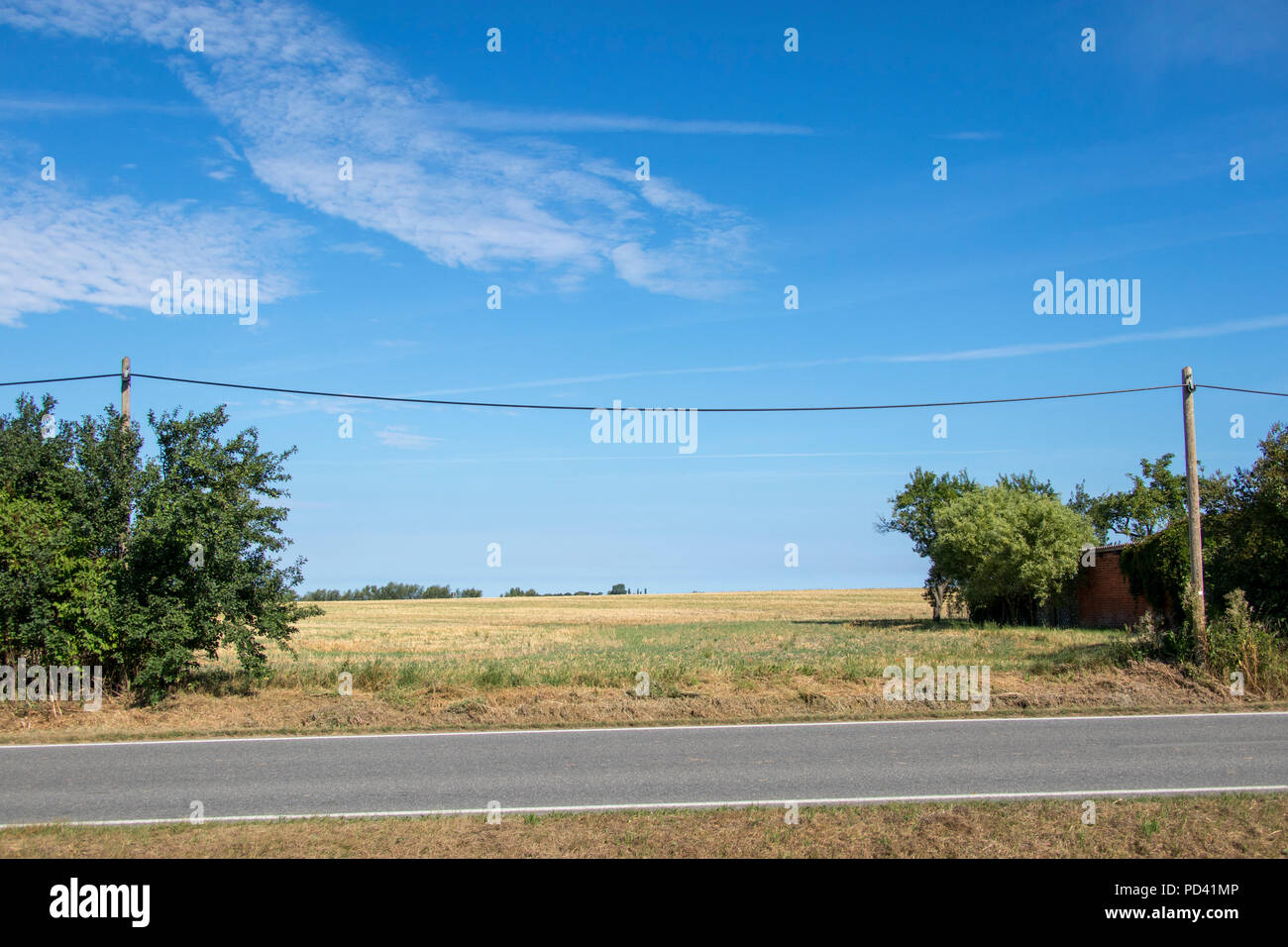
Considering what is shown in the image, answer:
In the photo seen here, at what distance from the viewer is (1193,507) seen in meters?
16.2

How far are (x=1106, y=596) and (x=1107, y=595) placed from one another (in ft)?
0.36

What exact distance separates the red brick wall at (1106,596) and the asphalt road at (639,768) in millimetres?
22958

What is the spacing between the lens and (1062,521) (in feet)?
127

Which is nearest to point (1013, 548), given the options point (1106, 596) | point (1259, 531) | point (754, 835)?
point (1106, 596)

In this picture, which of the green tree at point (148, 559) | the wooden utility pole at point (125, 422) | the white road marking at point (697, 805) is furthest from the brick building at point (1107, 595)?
the wooden utility pole at point (125, 422)

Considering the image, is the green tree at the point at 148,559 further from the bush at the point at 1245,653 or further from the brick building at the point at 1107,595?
the brick building at the point at 1107,595

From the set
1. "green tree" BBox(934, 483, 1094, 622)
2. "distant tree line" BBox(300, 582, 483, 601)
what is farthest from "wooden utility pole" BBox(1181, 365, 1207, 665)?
"distant tree line" BBox(300, 582, 483, 601)

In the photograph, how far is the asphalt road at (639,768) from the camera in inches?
330

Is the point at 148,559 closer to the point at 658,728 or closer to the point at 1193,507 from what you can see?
the point at 658,728

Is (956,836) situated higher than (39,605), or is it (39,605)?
(39,605)

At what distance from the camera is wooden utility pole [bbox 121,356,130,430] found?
15.2 m
